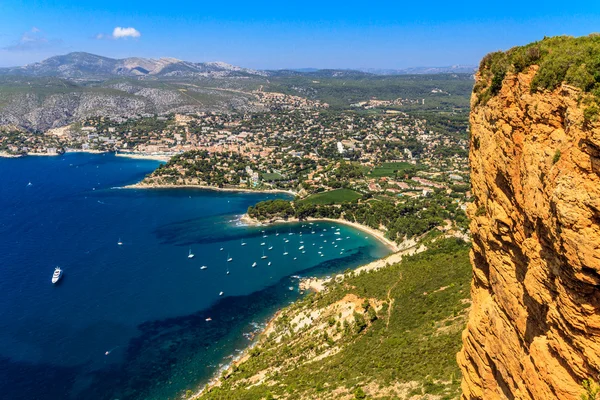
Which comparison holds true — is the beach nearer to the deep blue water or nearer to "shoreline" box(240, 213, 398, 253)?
the deep blue water

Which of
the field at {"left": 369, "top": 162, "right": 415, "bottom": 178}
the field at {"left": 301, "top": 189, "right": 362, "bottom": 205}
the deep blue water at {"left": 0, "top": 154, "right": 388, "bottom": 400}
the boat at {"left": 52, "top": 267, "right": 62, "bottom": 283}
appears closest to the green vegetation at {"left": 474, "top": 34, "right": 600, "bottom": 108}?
the deep blue water at {"left": 0, "top": 154, "right": 388, "bottom": 400}

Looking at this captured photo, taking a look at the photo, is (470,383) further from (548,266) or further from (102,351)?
(102,351)

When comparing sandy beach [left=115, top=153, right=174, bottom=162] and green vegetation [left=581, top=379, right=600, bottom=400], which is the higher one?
green vegetation [left=581, top=379, right=600, bottom=400]

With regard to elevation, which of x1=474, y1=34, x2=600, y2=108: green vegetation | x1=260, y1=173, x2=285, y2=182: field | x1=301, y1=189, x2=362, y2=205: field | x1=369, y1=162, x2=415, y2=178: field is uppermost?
x1=474, y1=34, x2=600, y2=108: green vegetation

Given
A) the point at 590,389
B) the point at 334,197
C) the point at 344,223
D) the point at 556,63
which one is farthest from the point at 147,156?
the point at 590,389

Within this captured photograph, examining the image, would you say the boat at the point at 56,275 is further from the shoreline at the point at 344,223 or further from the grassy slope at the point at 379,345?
the shoreline at the point at 344,223

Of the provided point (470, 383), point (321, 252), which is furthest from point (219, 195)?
point (470, 383)

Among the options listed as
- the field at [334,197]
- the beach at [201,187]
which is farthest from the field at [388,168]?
the beach at [201,187]
